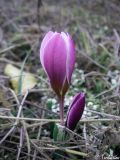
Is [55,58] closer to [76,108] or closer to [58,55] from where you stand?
[58,55]

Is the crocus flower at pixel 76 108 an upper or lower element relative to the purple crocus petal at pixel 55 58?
lower

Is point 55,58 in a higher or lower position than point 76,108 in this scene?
higher

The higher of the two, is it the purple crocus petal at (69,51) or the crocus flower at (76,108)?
the purple crocus petal at (69,51)

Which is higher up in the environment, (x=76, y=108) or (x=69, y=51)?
(x=69, y=51)

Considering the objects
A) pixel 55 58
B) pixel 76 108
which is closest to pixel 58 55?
pixel 55 58

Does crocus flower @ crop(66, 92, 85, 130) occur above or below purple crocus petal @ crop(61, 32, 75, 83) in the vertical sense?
below
